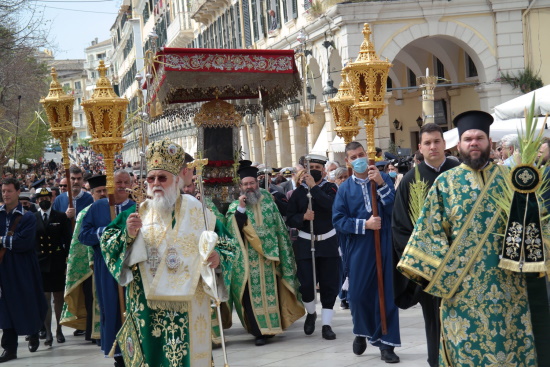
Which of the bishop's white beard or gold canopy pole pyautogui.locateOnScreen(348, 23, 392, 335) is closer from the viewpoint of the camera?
the bishop's white beard

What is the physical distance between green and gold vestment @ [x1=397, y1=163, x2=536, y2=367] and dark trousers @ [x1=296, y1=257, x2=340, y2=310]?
4173 millimetres

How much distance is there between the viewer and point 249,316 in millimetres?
10039

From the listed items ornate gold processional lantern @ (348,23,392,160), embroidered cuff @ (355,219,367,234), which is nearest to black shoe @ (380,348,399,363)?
embroidered cuff @ (355,219,367,234)

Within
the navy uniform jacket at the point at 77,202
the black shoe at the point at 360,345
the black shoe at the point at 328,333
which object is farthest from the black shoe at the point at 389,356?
the navy uniform jacket at the point at 77,202

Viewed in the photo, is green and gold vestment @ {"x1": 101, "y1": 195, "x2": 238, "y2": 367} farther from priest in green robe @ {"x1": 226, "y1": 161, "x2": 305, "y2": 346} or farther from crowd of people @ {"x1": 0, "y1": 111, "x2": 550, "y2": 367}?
priest in green robe @ {"x1": 226, "y1": 161, "x2": 305, "y2": 346}

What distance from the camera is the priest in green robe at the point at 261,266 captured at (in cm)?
1002

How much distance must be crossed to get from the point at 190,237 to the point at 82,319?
4.71 metres

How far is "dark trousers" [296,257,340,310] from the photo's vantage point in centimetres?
1005

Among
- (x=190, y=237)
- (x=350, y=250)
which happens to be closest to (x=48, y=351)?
(x=350, y=250)

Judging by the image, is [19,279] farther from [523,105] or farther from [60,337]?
[523,105]

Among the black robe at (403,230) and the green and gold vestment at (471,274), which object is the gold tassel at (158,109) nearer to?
the black robe at (403,230)

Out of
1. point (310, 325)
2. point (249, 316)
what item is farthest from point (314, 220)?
point (249, 316)

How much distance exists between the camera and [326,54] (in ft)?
85.8

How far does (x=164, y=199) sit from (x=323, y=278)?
3.84 meters
